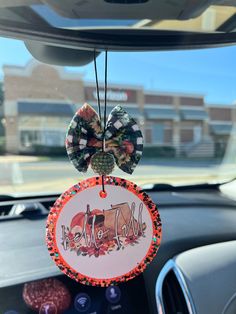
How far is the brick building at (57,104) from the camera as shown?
5.24 feet

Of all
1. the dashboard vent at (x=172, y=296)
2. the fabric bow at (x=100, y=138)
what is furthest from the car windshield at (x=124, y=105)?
the dashboard vent at (x=172, y=296)

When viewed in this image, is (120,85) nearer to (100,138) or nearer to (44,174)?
(44,174)

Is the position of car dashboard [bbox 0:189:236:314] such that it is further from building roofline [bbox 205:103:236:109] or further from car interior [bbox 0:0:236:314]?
building roofline [bbox 205:103:236:109]

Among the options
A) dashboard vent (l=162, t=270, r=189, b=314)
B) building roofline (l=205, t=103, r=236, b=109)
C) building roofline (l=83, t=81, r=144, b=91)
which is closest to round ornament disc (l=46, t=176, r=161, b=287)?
dashboard vent (l=162, t=270, r=189, b=314)

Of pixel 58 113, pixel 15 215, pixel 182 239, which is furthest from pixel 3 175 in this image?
pixel 182 239

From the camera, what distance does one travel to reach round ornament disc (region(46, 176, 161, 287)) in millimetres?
999

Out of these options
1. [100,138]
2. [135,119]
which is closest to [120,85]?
[135,119]

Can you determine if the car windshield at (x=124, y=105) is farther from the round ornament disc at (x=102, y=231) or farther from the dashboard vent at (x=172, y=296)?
the dashboard vent at (x=172, y=296)

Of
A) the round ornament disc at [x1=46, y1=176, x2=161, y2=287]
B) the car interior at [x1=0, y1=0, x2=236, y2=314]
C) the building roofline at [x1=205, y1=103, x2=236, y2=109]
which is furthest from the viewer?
the building roofline at [x1=205, y1=103, x2=236, y2=109]

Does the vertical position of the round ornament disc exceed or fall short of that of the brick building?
it falls short

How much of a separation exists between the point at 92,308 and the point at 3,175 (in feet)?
2.76

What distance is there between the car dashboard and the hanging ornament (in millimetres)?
224

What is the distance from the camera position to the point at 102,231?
3.41ft

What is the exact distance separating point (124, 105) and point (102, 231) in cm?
76
